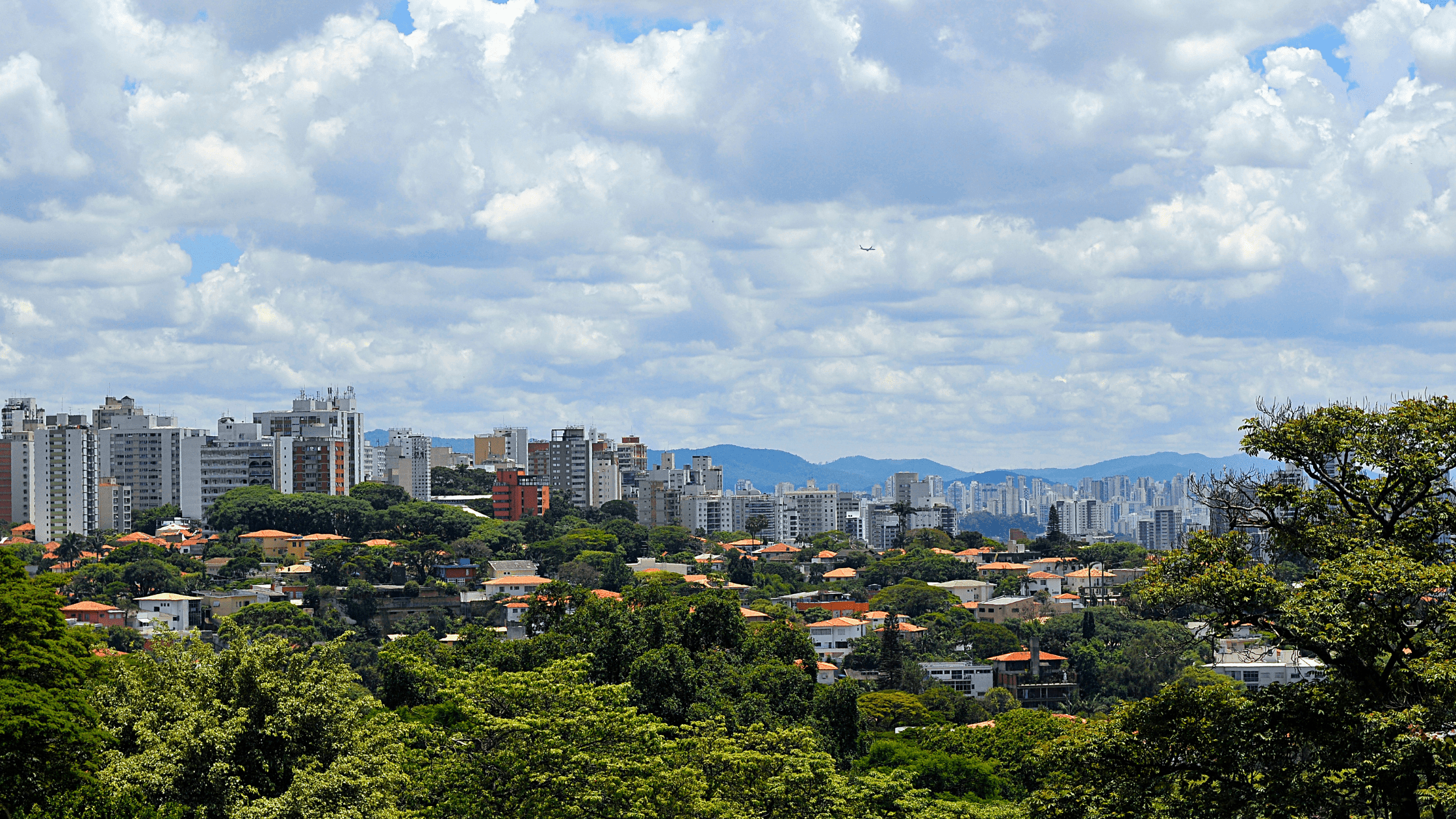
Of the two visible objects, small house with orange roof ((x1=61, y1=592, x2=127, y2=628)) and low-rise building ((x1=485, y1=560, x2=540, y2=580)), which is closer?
small house with orange roof ((x1=61, y1=592, x2=127, y2=628))

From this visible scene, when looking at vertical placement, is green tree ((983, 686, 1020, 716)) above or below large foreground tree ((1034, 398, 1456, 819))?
below

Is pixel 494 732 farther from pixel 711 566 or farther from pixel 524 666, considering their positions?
pixel 711 566

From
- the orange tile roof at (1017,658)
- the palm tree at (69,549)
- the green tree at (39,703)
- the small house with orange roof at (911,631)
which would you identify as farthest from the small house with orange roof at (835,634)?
the green tree at (39,703)

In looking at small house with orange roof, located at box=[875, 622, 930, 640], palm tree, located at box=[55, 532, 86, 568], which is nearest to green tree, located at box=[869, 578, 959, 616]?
small house with orange roof, located at box=[875, 622, 930, 640]

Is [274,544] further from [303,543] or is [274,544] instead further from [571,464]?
[571,464]

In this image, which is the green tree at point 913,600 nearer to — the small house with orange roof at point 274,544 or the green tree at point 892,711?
the green tree at point 892,711

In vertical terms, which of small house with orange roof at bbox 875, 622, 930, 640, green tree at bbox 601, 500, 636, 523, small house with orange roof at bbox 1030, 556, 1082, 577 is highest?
green tree at bbox 601, 500, 636, 523

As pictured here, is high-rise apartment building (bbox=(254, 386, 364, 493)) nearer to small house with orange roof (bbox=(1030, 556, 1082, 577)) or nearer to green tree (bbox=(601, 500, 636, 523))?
green tree (bbox=(601, 500, 636, 523))

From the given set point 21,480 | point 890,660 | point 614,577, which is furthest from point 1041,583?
point 21,480
